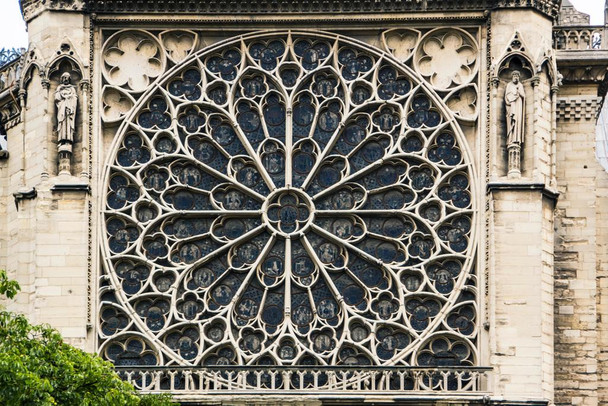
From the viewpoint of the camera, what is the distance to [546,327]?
39188 millimetres

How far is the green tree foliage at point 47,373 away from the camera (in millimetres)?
30891

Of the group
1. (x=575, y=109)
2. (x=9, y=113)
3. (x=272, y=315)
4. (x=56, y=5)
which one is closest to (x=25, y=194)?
(x=9, y=113)

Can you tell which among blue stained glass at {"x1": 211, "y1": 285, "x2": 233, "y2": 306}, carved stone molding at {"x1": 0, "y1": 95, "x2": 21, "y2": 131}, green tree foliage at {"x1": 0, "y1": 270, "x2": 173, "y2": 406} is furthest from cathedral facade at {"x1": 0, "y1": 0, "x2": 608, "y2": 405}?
green tree foliage at {"x1": 0, "y1": 270, "x2": 173, "y2": 406}

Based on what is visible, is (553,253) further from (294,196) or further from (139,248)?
(139,248)

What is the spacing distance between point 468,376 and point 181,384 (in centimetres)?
497

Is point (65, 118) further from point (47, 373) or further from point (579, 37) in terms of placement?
point (579, 37)

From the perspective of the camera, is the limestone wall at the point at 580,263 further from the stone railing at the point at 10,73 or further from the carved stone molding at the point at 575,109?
the stone railing at the point at 10,73

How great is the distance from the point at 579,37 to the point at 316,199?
5.98 meters

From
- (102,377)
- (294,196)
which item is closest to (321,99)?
(294,196)

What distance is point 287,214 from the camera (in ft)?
132

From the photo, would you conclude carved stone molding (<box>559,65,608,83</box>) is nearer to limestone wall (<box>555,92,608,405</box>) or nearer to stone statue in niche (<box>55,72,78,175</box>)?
limestone wall (<box>555,92,608,405</box>)

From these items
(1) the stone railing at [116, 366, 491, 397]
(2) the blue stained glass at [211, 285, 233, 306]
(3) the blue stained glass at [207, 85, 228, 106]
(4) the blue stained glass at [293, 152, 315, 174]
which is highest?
(3) the blue stained glass at [207, 85, 228, 106]

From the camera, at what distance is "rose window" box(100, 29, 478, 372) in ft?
130

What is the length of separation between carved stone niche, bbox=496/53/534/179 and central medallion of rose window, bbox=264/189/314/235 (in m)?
3.54
